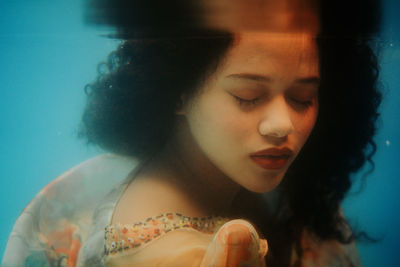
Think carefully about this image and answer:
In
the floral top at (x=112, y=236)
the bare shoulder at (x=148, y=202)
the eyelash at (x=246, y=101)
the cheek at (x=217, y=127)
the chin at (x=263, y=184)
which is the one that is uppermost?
the eyelash at (x=246, y=101)

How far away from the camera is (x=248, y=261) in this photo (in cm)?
64

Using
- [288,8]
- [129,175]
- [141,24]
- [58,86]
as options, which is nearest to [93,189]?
[129,175]

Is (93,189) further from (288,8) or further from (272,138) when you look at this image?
(288,8)

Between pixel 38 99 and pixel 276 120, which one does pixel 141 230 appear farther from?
pixel 38 99

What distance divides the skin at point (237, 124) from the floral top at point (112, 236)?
4cm

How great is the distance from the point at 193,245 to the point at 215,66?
382 mm

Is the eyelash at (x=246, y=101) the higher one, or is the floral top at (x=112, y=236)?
the eyelash at (x=246, y=101)

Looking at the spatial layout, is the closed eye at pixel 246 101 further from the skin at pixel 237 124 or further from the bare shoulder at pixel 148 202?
the bare shoulder at pixel 148 202

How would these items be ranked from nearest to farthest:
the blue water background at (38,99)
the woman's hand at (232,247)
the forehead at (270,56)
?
1. the woman's hand at (232,247)
2. the forehead at (270,56)
3. the blue water background at (38,99)

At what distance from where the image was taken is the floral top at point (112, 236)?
64 cm

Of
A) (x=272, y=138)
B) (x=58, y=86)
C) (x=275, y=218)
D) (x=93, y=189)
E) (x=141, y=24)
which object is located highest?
(x=141, y=24)

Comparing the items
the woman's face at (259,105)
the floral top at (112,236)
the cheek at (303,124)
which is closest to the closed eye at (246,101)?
the woman's face at (259,105)

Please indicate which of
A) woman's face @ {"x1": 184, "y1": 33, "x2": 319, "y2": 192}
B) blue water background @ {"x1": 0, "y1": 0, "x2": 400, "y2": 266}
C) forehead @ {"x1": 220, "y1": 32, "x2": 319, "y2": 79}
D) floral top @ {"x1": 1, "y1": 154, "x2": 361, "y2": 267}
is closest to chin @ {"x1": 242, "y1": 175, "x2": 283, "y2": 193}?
woman's face @ {"x1": 184, "y1": 33, "x2": 319, "y2": 192}

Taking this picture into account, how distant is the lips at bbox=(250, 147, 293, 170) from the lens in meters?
0.76
